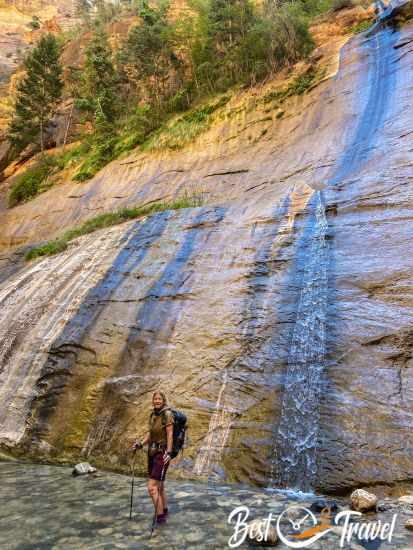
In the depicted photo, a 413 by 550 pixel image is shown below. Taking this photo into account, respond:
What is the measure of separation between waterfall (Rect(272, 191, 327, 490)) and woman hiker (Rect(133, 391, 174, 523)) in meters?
2.26

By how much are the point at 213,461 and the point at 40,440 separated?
3807 mm

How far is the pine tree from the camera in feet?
112

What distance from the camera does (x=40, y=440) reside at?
9289 millimetres

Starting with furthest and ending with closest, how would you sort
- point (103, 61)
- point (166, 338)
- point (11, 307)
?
point (103, 61) < point (11, 307) < point (166, 338)

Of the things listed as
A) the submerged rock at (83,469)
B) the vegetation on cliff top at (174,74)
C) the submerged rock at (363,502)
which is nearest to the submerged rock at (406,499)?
the submerged rock at (363,502)

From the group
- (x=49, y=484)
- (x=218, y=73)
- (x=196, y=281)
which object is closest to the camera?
(x=49, y=484)

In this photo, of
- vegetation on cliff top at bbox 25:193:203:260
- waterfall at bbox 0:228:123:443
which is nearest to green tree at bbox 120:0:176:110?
vegetation on cliff top at bbox 25:193:203:260

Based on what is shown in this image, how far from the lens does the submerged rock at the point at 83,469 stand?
7773 mm

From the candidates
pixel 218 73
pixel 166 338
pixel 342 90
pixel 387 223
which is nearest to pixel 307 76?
pixel 342 90

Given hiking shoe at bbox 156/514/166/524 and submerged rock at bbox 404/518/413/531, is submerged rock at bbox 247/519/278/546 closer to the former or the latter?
hiking shoe at bbox 156/514/166/524

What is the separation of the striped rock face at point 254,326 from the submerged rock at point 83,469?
42 centimetres

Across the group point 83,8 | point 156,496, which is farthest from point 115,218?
point 83,8

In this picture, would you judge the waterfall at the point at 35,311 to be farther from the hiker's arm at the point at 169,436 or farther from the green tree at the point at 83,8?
the green tree at the point at 83,8

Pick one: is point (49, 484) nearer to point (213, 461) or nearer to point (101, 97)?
point (213, 461)
